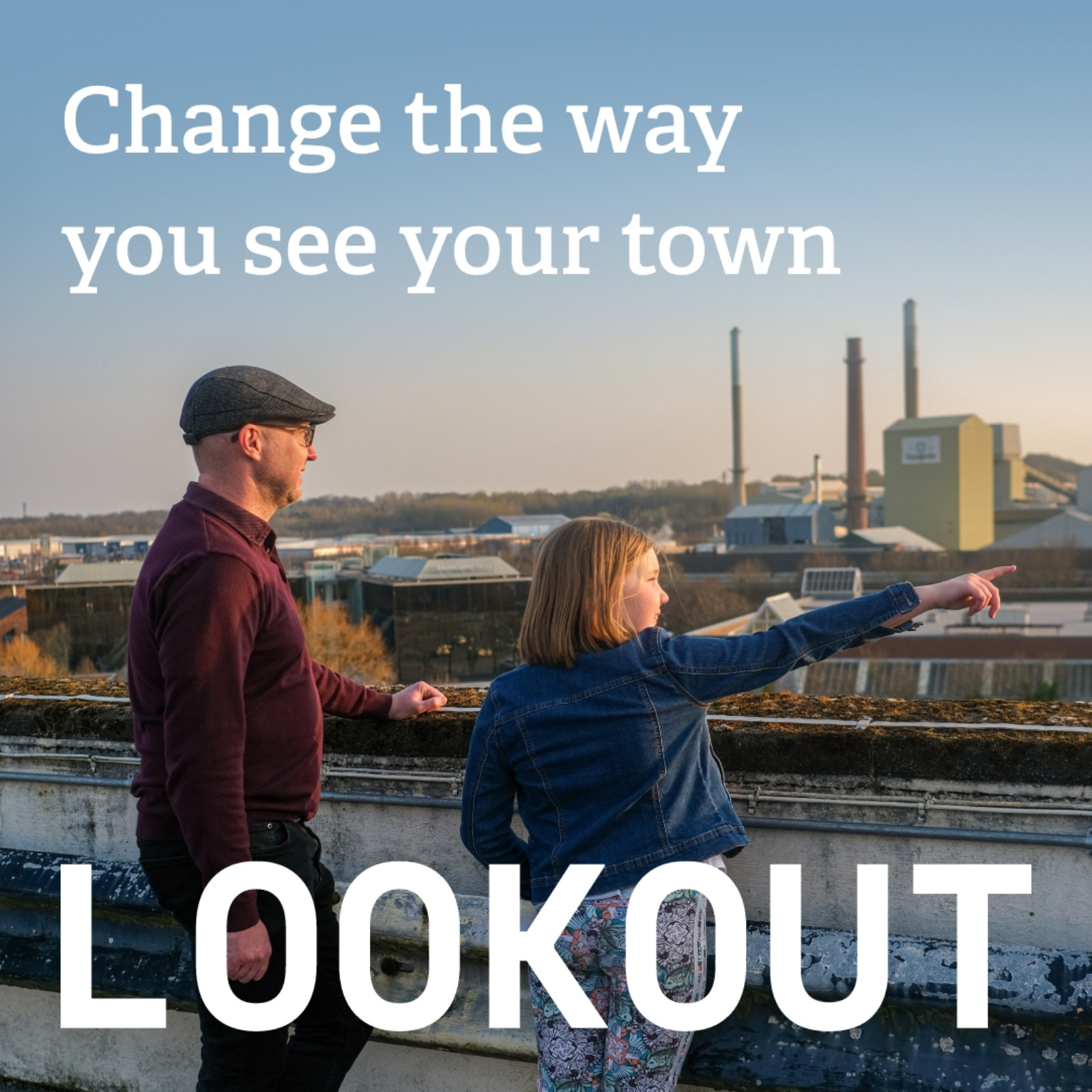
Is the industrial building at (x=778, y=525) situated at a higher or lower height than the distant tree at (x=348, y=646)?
higher

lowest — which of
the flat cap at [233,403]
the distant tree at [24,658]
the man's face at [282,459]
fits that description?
the distant tree at [24,658]

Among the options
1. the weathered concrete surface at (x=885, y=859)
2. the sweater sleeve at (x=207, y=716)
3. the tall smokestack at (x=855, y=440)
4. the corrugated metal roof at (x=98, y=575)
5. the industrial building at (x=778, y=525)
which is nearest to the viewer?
the sweater sleeve at (x=207, y=716)

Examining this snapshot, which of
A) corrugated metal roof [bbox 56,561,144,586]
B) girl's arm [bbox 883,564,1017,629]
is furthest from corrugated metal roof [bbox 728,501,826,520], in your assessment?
girl's arm [bbox 883,564,1017,629]

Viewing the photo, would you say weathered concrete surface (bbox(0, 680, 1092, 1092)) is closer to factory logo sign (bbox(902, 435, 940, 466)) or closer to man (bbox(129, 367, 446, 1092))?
man (bbox(129, 367, 446, 1092))

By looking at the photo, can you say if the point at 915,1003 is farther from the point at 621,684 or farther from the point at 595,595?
the point at 595,595

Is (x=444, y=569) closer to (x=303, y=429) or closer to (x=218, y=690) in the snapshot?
(x=303, y=429)

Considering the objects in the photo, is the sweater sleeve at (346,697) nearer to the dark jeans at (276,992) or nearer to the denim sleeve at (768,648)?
the dark jeans at (276,992)

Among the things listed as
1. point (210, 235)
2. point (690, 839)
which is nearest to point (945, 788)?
point (690, 839)

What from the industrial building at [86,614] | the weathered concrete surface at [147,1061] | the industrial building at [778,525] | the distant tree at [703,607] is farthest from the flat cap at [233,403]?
the industrial building at [778,525]
